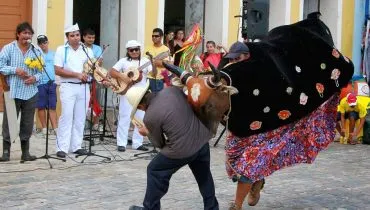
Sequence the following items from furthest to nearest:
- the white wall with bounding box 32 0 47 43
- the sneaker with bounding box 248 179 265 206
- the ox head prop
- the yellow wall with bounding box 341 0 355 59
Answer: the yellow wall with bounding box 341 0 355 59 → the white wall with bounding box 32 0 47 43 → the sneaker with bounding box 248 179 265 206 → the ox head prop

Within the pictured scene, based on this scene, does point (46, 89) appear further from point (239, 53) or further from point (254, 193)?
point (239, 53)

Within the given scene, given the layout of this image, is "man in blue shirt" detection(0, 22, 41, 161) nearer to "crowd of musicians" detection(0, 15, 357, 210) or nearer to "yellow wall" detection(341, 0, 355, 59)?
"crowd of musicians" detection(0, 15, 357, 210)

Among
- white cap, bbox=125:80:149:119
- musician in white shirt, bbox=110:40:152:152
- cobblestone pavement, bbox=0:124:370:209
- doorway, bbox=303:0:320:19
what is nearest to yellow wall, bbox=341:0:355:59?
doorway, bbox=303:0:320:19

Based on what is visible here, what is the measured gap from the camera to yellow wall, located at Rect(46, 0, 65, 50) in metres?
12.4

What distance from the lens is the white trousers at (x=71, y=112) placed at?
31.7 feet

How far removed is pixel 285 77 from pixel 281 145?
69 cm

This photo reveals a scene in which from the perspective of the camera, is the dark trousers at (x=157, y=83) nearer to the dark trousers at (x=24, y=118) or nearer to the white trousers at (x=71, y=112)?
the white trousers at (x=71, y=112)

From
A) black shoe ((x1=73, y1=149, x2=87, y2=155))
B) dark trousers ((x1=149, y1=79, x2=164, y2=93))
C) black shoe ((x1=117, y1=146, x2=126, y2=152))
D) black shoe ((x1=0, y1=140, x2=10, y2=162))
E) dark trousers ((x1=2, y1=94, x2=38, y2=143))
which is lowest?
black shoe ((x1=117, y1=146, x2=126, y2=152))

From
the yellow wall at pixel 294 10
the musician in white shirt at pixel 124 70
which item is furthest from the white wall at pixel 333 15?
the musician in white shirt at pixel 124 70

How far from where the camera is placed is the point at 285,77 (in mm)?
6480

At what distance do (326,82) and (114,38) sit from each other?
8267 millimetres

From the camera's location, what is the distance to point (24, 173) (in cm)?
857

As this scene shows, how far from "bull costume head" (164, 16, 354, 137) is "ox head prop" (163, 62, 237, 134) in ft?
0.92

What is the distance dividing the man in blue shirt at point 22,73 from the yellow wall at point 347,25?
37.7ft
